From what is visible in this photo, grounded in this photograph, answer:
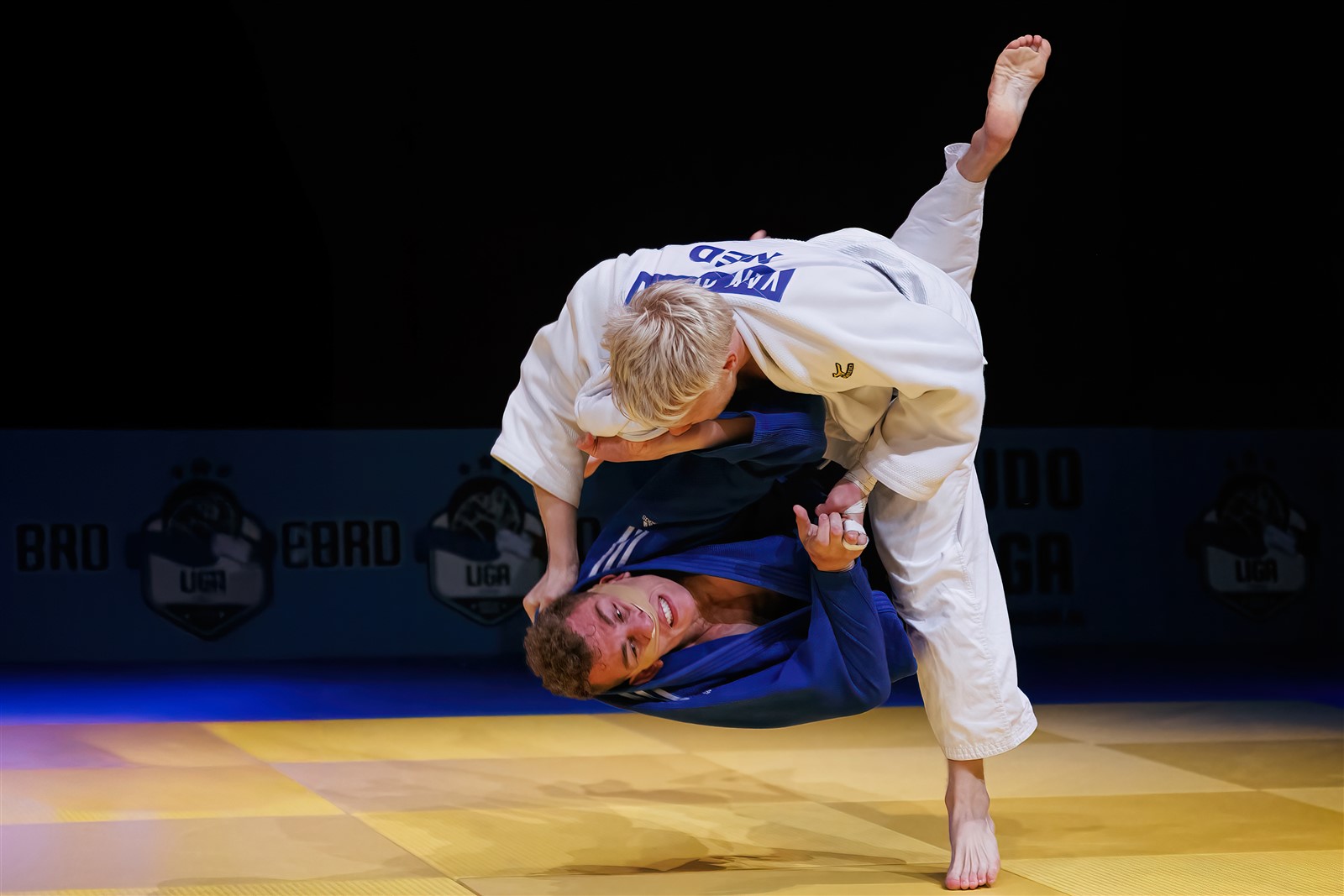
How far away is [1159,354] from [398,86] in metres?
4.41

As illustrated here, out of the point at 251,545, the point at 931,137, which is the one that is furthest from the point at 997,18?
the point at 251,545

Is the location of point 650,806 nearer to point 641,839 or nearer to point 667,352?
point 641,839

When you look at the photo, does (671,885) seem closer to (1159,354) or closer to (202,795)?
(202,795)

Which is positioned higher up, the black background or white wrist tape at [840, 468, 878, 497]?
the black background

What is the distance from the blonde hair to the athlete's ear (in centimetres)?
61

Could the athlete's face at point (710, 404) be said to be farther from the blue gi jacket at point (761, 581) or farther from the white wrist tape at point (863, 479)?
the white wrist tape at point (863, 479)

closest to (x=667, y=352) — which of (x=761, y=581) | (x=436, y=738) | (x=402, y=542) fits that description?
(x=761, y=581)

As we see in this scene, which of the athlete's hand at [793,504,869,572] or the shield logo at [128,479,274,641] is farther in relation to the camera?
the shield logo at [128,479,274,641]

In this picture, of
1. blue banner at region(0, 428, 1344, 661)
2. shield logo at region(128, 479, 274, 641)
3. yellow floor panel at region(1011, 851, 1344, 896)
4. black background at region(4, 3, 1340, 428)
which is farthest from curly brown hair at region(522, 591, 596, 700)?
black background at region(4, 3, 1340, 428)

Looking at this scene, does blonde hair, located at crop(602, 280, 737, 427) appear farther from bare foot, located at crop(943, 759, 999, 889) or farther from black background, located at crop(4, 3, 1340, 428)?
black background, located at crop(4, 3, 1340, 428)

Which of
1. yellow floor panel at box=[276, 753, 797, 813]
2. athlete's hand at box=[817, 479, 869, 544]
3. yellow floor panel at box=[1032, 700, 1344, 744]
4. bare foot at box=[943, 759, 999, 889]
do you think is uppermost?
athlete's hand at box=[817, 479, 869, 544]

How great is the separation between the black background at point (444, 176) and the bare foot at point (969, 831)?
4593 mm

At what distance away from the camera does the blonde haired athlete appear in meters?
2.56

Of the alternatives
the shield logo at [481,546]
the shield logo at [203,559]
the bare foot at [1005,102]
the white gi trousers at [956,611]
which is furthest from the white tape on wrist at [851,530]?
the shield logo at [203,559]
